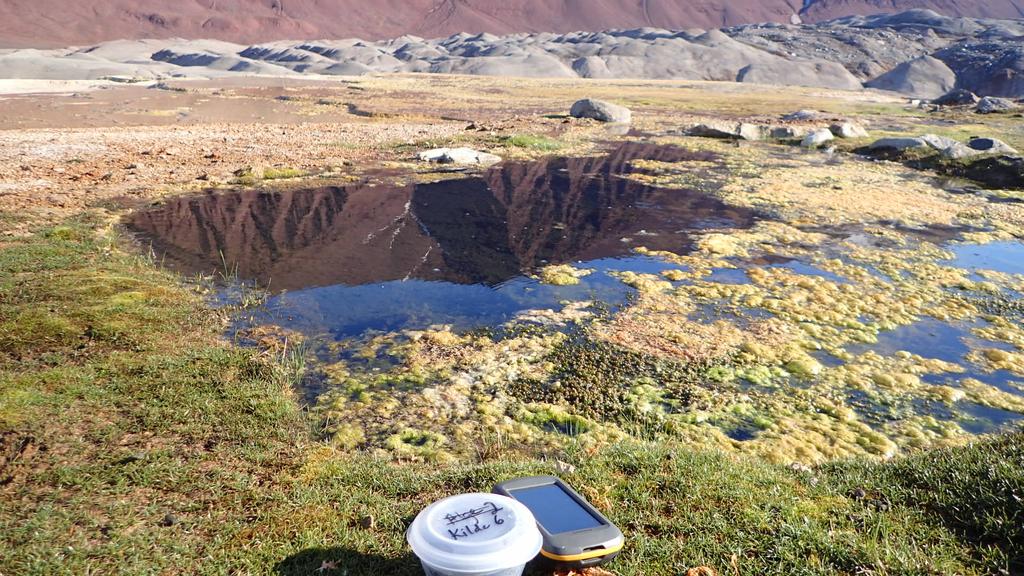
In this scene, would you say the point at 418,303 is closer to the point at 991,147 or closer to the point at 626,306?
the point at 626,306

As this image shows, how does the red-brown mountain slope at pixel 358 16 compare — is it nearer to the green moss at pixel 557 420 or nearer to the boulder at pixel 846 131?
the boulder at pixel 846 131

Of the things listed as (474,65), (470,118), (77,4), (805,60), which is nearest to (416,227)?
(470,118)

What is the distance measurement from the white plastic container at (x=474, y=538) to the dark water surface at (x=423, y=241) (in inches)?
213

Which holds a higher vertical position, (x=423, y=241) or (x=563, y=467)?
(x=423, y=241)

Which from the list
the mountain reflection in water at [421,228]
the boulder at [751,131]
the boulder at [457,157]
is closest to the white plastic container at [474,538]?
the mountain reflection in water at [421,228]

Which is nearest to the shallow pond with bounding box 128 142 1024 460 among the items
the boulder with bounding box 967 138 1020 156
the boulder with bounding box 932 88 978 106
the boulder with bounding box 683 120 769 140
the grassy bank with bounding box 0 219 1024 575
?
the grassy bank with bounding box 0 219 1024 575

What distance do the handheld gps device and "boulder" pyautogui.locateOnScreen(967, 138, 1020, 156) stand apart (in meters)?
25.3

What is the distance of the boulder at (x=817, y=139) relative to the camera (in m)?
27.2

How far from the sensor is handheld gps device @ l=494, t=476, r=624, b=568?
340cm

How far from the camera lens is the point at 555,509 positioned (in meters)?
3.78

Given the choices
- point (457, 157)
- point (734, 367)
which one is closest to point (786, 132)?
point (457, 157)

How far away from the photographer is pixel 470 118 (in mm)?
33312

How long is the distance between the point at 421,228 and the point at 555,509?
32.9 ft

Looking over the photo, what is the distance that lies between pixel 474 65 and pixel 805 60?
5176cm
